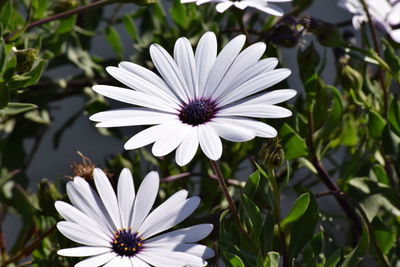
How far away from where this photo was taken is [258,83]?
704 millimetres

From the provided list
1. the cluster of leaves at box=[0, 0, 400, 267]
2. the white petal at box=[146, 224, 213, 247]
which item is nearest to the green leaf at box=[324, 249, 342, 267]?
the cluster of leaves at box=[0, 0, 400, 267]

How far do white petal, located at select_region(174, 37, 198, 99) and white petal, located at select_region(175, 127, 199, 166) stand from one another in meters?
0.09

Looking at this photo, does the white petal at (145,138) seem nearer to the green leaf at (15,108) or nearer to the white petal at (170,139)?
the white petal at (170,139)

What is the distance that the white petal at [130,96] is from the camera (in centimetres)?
69

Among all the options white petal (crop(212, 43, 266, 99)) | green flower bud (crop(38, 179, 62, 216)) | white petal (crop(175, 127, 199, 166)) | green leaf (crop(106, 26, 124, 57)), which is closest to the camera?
white petal (crop(175, 127, 199, 166))

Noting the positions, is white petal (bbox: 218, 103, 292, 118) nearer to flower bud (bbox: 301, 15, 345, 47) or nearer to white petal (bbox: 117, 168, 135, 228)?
white petal (bbox: 117, 168, 135, 228)

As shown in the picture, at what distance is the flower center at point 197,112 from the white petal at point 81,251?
13 centimetres

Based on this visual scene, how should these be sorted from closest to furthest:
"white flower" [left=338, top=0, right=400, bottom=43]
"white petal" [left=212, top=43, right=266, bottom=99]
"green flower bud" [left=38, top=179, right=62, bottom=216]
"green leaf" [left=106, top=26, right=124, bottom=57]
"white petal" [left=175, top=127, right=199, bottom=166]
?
1. "white petal" [left=175, top=127, right=199, bottom=166]
2. "white petal" [left=212, top=43, right=266, bottom=99]
3. "green flower bud" [left=38, top=179, right=62, bottom=216]
4. "white flower" [left=338, top=0, right=400, bottom=43]
5. "green leaf" [left=106, top=26, right=124, bottom=57]

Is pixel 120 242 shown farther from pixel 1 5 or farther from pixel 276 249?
pixel 1 5

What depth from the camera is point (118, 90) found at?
70cm

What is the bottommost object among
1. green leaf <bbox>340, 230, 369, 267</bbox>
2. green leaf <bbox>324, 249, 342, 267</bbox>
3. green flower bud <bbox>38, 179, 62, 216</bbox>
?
green leaf <bbox>340, 230, 369, 267</bbox>

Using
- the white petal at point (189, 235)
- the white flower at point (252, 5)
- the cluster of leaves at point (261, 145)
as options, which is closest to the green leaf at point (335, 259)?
the cluster of leaves at point (261, 145)

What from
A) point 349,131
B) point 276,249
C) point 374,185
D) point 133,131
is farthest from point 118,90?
point 133,131

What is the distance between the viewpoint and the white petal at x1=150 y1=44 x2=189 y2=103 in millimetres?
746
